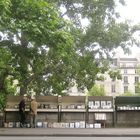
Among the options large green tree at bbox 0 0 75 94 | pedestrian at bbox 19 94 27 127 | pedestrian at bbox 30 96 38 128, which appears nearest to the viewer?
large green tree at bbox 0 0 75 94

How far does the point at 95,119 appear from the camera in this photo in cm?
2744

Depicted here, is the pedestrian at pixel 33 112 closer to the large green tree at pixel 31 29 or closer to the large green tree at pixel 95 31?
the large green tree at pixel 31 29

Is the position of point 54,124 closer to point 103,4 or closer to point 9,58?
point 9,58

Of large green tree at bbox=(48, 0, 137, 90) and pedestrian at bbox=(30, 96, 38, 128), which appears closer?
pedestrian at bbox=(30, 96, 38, 128)

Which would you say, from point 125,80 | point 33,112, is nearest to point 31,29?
point 33,112

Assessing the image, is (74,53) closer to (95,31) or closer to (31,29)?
(95,31)

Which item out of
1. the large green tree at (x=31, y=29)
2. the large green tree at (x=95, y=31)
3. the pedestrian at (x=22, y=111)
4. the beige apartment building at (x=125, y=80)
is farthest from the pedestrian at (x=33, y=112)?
the beige apartment building at (x=125, y=80)

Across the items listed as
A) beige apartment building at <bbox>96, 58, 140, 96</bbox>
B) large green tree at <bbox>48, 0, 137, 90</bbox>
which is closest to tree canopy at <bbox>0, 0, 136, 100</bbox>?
large green tree at <bbox>48, 0, 137, 90</bbox>

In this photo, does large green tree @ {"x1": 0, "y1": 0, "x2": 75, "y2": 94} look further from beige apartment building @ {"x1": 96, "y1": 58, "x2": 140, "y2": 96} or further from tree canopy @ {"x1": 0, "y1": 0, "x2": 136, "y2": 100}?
beige apartment building @ {"x1": 96, "y1": 58, "x2": 140, "y2": 96}

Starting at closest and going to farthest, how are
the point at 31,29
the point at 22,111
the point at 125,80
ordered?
the point at 31,29 → the point at 22,111 → the point at 125,80

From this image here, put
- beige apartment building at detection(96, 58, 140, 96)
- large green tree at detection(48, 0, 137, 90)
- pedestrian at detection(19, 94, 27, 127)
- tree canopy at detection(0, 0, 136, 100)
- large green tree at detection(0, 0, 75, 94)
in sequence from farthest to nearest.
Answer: beige apartment building at detection(96, 58, 140, 96) → large green tree at detection(48, 0, 137, 90) → tree canopy at detection(0, 0, 136, 100) → pedestrian at detection(19, 94, 27, 127) → large green tree at detection(0, 0, 75, 94)

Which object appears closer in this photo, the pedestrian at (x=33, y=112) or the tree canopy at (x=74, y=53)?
the pedestrian at (x=33, y=112)

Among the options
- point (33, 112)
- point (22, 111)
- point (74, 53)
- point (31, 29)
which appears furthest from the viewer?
→ point (74, 53)

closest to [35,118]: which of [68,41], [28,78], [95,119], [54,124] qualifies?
[54,124]
